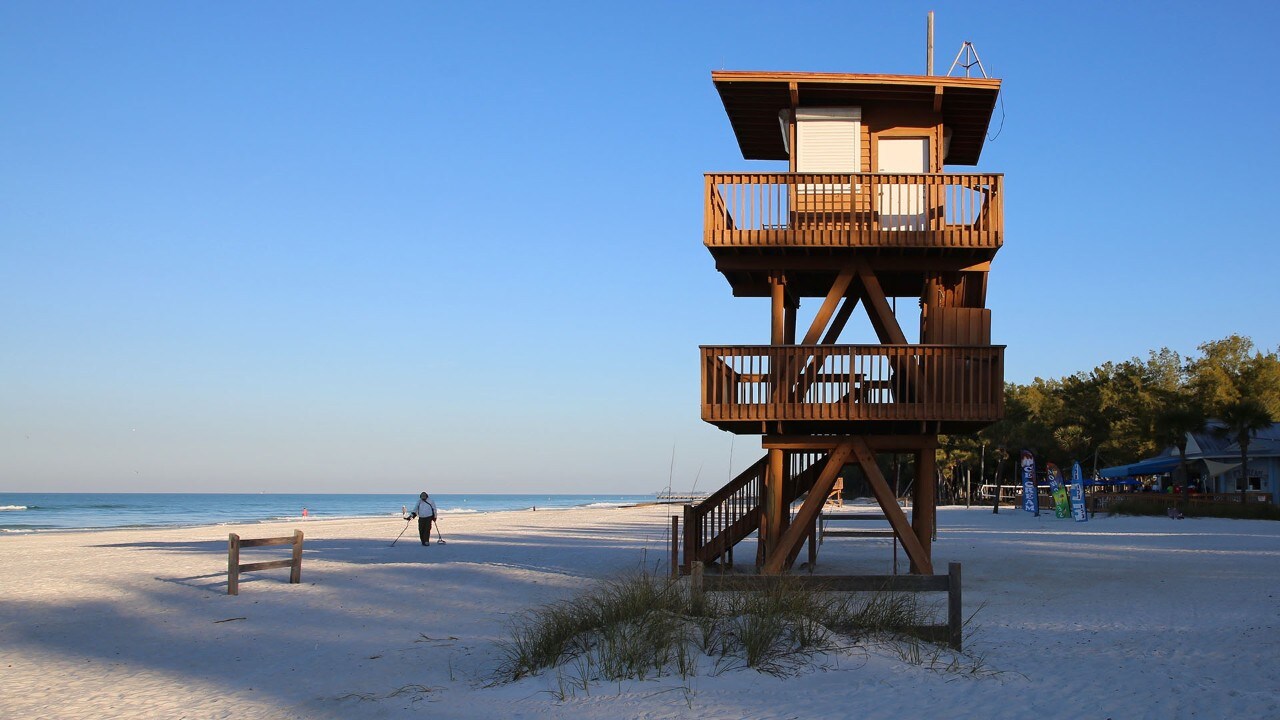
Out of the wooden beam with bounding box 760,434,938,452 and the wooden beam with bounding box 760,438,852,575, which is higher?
the wooden beam with bounding box 760,434,938,452

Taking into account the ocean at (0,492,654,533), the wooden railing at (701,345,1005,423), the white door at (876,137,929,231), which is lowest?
the ocean at (0,492,654,533)

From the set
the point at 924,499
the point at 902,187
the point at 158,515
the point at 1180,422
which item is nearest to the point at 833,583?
the point at 924,499

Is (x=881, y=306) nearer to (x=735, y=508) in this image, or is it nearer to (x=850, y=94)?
(x=850, y=94)

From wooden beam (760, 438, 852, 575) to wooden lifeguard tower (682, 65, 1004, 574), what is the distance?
0.03m

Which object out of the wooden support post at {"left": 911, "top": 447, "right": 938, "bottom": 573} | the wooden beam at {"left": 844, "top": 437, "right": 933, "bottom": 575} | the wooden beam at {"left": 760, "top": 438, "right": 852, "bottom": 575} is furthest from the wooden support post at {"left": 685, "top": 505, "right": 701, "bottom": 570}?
the wooden support post at {"left": 911, "top": 447, "right": 938, "bottom": 573}

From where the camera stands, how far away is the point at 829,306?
51.8 ft

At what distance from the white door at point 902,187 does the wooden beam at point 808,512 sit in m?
3.42

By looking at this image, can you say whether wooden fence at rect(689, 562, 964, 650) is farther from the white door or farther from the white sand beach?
the white door

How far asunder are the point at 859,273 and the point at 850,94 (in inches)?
115

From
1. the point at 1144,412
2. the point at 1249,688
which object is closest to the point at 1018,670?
the point at 1249,688

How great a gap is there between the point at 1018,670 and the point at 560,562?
1391 cm

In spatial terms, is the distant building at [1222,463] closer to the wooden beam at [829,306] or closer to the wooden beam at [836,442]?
the wooden beam at [836,442]

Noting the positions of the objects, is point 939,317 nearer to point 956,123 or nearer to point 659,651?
point 956,123

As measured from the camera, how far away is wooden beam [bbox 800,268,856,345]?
15.6 metres
